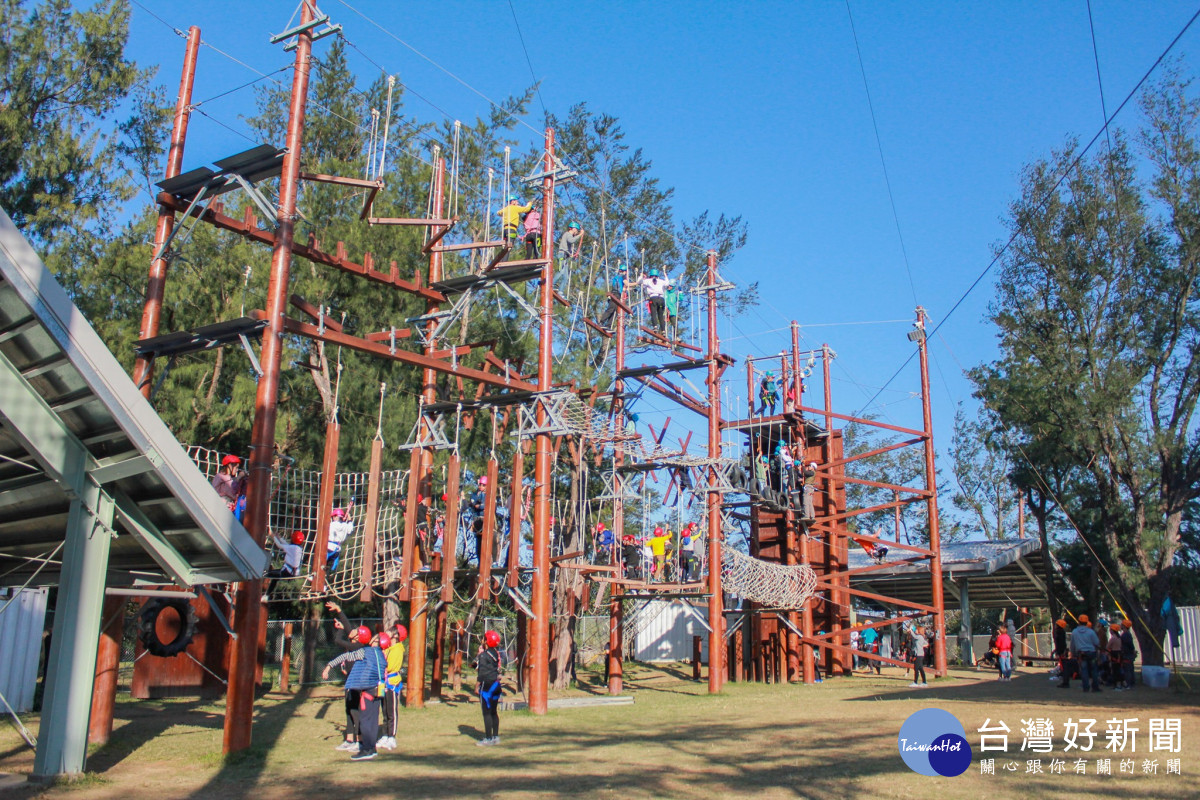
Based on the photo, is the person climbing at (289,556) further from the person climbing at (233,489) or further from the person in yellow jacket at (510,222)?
the person in yellow jacket at (510,222)

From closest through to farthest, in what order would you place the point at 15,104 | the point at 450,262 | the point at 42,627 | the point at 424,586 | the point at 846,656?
the point at 42,627 < the point at 424,586 < the point at 15,104 < the point at 450,262 < the point at 846,656

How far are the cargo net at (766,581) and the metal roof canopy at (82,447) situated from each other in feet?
44.0

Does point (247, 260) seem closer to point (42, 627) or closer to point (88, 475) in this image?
point (42, 627)

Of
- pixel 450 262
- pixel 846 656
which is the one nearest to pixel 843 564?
pixel 846 656

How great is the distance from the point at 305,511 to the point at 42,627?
429cm

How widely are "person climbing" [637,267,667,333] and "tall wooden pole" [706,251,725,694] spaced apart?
122 centimetres

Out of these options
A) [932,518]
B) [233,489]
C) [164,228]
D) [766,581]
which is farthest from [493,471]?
[932,518]

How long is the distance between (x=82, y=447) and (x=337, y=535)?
22.7 feet

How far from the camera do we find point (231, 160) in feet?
38.4

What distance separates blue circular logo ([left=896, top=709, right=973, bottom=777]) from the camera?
29.4ft

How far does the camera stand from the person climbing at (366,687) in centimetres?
1048

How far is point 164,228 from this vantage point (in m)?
12.4

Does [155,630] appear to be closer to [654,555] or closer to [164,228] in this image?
[164,228]

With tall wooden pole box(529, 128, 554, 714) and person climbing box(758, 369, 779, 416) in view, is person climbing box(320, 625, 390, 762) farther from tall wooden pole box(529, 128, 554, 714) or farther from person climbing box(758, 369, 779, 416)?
person climbing box(758, 369, 779, 416)
